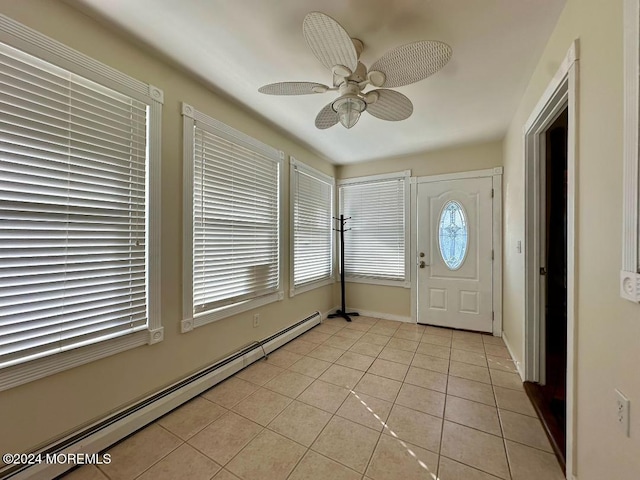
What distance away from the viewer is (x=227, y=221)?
7.98 ft

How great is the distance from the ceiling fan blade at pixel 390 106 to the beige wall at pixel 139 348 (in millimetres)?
1405

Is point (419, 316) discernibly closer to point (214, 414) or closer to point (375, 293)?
point (375, 293)

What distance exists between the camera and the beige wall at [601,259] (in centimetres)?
96

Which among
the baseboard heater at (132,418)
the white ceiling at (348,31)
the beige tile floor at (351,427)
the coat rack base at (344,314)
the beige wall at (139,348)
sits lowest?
the beige tile floor at (351,427)

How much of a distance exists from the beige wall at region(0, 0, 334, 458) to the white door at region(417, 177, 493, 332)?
2391 millimetres

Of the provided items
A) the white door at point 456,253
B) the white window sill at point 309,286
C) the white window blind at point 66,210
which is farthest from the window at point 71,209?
the white door at point 456,253

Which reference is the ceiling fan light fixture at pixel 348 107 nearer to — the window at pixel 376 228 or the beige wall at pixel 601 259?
the beige wall at pixel 601 259

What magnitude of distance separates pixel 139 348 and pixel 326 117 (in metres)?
2.11

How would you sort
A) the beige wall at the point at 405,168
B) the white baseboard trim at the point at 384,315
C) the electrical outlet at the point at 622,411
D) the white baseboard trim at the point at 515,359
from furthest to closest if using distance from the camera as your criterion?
the white baseboard trim at the point at 384,315
the beige wall at the point at 405,168
the white baseboard trim at the point at 515,359
the electrical outlet at the point at 622,411

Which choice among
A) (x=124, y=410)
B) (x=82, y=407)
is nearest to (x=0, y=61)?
(x=82, y=407)

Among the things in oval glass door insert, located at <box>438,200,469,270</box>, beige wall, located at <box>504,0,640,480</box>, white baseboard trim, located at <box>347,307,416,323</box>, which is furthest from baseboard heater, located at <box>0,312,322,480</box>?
oval glass door insert, located at <box>438,200,469,270</box>

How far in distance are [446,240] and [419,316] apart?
3.82 ft

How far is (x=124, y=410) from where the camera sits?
1.64 meters

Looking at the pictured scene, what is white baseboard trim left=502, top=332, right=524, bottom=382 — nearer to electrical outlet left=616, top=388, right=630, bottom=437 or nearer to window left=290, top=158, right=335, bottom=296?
electrical outlet left=616, top=388, right=630, bottom=437
